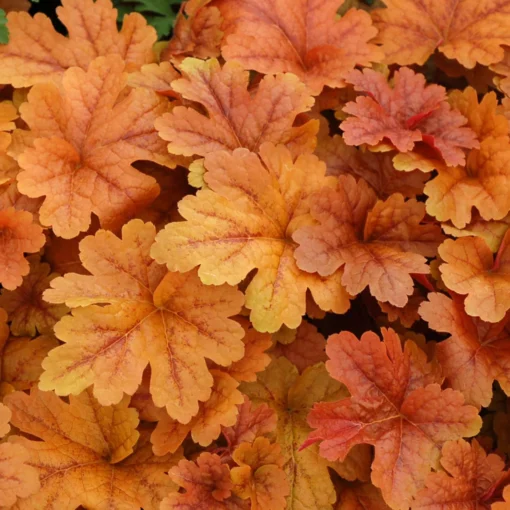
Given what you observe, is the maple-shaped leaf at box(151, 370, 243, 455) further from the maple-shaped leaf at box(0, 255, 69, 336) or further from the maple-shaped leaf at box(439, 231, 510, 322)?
the maple-shaped leaf at box(439, 231, 510, 322)

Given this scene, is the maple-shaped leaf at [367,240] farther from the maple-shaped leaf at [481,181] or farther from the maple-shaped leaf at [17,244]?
the maple-shaped leaf at [17,244]

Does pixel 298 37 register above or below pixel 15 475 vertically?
above

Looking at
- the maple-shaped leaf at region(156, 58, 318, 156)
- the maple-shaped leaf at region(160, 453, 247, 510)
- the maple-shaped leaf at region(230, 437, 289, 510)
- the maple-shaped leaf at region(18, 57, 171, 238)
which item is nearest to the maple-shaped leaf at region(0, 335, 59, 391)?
the maple-shaped leaf at region(18, 57, 171, 238)

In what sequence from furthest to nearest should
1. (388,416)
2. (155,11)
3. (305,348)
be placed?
(155,11)
(305,348)
(388,416)

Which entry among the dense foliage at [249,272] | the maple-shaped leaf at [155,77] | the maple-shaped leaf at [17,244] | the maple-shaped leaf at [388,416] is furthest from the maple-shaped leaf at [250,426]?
the maple-shaped leaf at [155,77]

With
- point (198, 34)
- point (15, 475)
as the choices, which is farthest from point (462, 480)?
point (198, 34)

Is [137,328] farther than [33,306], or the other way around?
[33,306]

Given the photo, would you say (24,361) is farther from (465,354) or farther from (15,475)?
(465,354)
